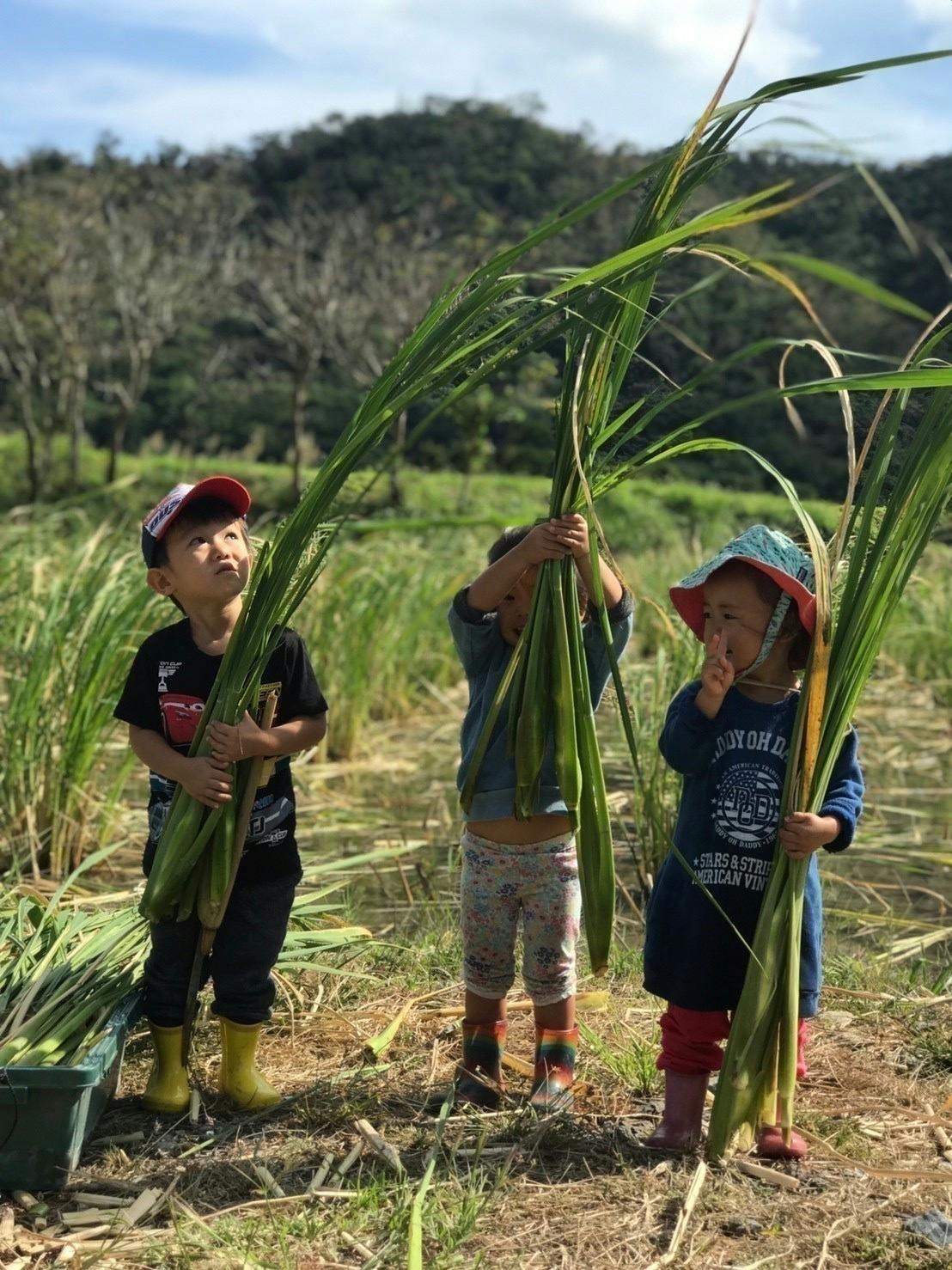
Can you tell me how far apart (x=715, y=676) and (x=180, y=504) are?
107cm

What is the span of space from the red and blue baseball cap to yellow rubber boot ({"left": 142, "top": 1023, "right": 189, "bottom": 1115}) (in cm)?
94

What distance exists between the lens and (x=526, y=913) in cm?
275

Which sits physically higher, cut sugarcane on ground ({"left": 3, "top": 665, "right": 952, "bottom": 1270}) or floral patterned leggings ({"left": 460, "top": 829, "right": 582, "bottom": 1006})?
floral patterned leggings ({"left": 460, "top": 829, "right": 582, "bottom": 1006})

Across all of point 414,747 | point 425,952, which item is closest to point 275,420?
point 414,747

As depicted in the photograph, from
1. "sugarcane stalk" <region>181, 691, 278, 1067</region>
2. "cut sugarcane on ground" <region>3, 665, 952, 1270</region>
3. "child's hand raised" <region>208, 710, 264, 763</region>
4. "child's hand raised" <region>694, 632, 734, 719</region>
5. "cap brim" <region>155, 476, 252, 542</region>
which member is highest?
"cap brim" <region>155, 476, 252, 542</region>

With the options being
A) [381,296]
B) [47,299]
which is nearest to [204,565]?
[47,299]

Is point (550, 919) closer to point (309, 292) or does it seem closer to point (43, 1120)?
point (43, 1120)

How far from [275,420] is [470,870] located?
115ft

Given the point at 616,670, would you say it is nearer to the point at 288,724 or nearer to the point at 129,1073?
the point at 288,724

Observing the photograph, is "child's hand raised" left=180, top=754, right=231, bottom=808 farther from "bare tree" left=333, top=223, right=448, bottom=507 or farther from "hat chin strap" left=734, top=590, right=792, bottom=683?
"bare tree" left=333, top=223, right=448, bottom=507

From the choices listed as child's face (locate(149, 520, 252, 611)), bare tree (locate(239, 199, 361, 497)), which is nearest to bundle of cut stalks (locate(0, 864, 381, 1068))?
child's face (locate(149, 520, 252, 611))

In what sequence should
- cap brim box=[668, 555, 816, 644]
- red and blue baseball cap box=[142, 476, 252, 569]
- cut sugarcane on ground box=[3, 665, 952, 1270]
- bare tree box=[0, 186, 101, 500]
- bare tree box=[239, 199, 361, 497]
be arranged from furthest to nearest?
1. bare tree box=[239, 199, 361, 497]
2. bare tree box=[0, 186, 101, 500]
3. red and blue baseball cap box=[142, 476, 252, 569]
4. cap brim box=[668, 555, 816, 644]
5. cut sugarcane on ground box=[3, 665, 952, 1270]

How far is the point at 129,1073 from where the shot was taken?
113 inches

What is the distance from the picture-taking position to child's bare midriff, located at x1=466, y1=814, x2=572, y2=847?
2703 millimetres
